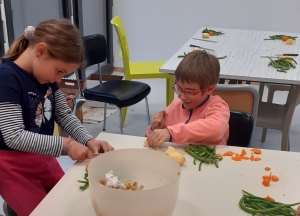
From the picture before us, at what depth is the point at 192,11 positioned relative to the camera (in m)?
4.07

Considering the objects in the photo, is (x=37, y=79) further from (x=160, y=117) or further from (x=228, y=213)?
(x=228, y=213)

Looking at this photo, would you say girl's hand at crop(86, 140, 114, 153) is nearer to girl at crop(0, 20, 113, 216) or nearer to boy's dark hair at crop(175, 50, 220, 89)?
girl at crop(0, 20, 113, 216)

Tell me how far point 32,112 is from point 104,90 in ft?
4.68

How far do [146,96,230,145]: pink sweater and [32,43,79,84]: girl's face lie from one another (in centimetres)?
40

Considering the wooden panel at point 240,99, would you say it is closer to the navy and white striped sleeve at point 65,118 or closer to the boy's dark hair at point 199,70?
the boy's dark hair at point 199,70

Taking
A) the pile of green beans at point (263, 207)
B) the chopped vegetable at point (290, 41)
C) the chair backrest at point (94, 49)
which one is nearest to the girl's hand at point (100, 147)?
the pile of green beans at point (263, 207)

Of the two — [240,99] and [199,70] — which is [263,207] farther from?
[240,99]

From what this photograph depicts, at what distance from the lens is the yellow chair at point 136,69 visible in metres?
2.83

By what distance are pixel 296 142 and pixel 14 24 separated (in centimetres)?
239

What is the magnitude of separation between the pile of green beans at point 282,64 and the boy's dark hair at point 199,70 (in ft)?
2.73

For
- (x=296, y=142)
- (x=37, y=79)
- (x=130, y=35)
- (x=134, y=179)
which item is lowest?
(x=296, y=142)

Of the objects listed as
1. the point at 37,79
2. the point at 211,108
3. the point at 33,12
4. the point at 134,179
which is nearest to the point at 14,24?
the point at 33,12

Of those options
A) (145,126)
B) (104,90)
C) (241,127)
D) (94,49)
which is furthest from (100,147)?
(145,126)

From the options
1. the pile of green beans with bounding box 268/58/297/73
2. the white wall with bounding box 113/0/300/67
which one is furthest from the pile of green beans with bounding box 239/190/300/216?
the white wall with bounding box 113/0/300/67
